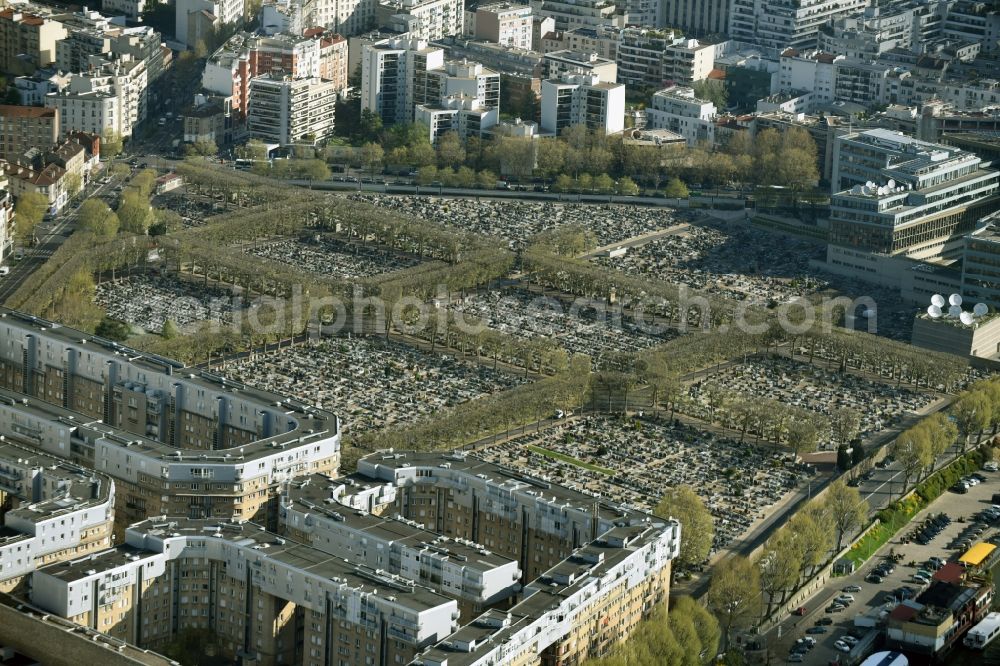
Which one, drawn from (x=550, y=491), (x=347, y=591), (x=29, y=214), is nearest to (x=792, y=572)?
(x=550, y=491)

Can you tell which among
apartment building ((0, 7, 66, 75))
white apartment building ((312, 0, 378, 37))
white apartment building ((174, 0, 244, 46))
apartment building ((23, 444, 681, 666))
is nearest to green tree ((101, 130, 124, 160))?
apartment building ((0, 7, 66, 75))

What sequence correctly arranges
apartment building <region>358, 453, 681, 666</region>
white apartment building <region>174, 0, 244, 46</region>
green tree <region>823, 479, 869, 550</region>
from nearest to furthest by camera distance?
apartment building <region>358, 453, 681, 666</region> → green tree <region>823, 479, 869, 550</region> → white apartment building <region>174, 0, 244, 46</region>

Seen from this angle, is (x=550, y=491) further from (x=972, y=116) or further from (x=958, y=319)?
(x=972, y=116)

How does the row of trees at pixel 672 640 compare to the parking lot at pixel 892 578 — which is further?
the parking lot at pixel 892 578

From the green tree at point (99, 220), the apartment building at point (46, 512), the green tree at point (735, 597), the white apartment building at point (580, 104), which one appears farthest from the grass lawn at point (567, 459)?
the white apartment building at point (580, 104)

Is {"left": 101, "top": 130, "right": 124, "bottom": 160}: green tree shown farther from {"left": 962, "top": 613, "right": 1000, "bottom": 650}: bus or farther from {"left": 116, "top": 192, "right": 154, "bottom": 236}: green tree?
{"left": 962, "top": 613, "right": 1000, "bottom": 650}: bus

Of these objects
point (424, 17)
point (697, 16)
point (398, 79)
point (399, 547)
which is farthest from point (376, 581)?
point (697, 16)

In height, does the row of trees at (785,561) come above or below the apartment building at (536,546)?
below

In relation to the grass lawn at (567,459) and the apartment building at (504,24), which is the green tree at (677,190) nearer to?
the apartment building at (504,24)
